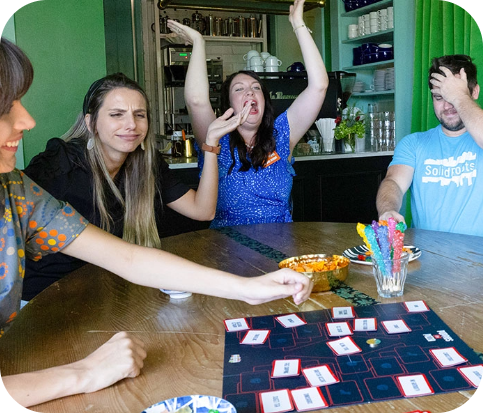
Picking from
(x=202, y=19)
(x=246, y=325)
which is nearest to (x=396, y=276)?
(x=246, y=325)

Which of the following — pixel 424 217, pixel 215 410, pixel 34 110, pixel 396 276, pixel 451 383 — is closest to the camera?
pixel 215 410

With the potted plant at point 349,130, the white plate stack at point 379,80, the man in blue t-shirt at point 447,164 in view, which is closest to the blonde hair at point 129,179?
the man in blue t-shirt at point 447,164

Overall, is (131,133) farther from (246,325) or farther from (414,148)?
(414,148)

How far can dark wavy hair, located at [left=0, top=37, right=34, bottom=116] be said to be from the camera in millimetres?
991

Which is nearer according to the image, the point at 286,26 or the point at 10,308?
the point at 10,308

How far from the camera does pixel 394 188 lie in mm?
2377

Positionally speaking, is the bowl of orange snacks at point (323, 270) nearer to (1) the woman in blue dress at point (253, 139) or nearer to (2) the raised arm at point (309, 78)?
(1) the woman in blue dress at point (253, 139)

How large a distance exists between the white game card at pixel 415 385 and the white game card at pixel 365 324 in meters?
0.22

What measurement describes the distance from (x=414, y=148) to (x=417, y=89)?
2.59m

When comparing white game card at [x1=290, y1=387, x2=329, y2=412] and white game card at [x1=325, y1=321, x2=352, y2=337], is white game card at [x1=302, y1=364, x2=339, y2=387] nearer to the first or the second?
white game card at [x1=290, y1=387, x2=329, y2=412]

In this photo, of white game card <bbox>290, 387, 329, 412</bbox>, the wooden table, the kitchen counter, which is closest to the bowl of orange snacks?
the wooden table

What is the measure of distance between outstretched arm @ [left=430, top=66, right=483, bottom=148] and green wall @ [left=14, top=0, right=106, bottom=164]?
2251 millimetres

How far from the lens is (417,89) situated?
4816 mm

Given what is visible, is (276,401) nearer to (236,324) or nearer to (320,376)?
(320,376)
